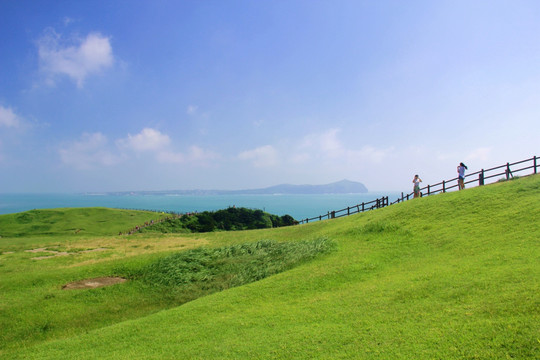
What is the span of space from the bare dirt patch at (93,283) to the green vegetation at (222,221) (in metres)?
33.2

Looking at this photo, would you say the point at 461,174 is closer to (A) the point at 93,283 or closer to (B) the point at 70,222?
(A) the point at 93,283

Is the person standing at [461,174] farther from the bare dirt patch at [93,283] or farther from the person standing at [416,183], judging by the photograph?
the bare dirt patch at [93,283]

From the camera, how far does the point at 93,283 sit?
1795 cm

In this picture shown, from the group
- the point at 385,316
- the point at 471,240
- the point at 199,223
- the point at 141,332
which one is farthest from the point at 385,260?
the point at 199,223

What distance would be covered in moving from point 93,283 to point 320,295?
13.6 metres

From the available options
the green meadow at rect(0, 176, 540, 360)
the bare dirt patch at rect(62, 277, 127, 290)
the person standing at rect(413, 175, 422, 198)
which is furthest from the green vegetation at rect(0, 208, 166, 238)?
the person standing at rect(413, 175, 422, 198)

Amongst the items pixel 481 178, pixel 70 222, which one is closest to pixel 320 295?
pixel 481 178

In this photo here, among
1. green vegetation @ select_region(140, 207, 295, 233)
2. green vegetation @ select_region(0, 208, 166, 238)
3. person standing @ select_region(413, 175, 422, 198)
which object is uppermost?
person standing @ select_region(413, 175, 422, 198)

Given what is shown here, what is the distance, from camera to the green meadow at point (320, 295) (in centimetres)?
757

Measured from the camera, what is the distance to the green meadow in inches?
298

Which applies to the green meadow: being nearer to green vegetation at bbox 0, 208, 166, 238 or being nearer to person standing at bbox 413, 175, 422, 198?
person standing at bbox 413, 175, 422, 198

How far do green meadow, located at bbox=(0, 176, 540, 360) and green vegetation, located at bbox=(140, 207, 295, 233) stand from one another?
28.5m


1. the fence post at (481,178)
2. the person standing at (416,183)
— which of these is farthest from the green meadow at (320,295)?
the person standing at (416,183)

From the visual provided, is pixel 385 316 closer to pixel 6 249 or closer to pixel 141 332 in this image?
pixel 141 332
